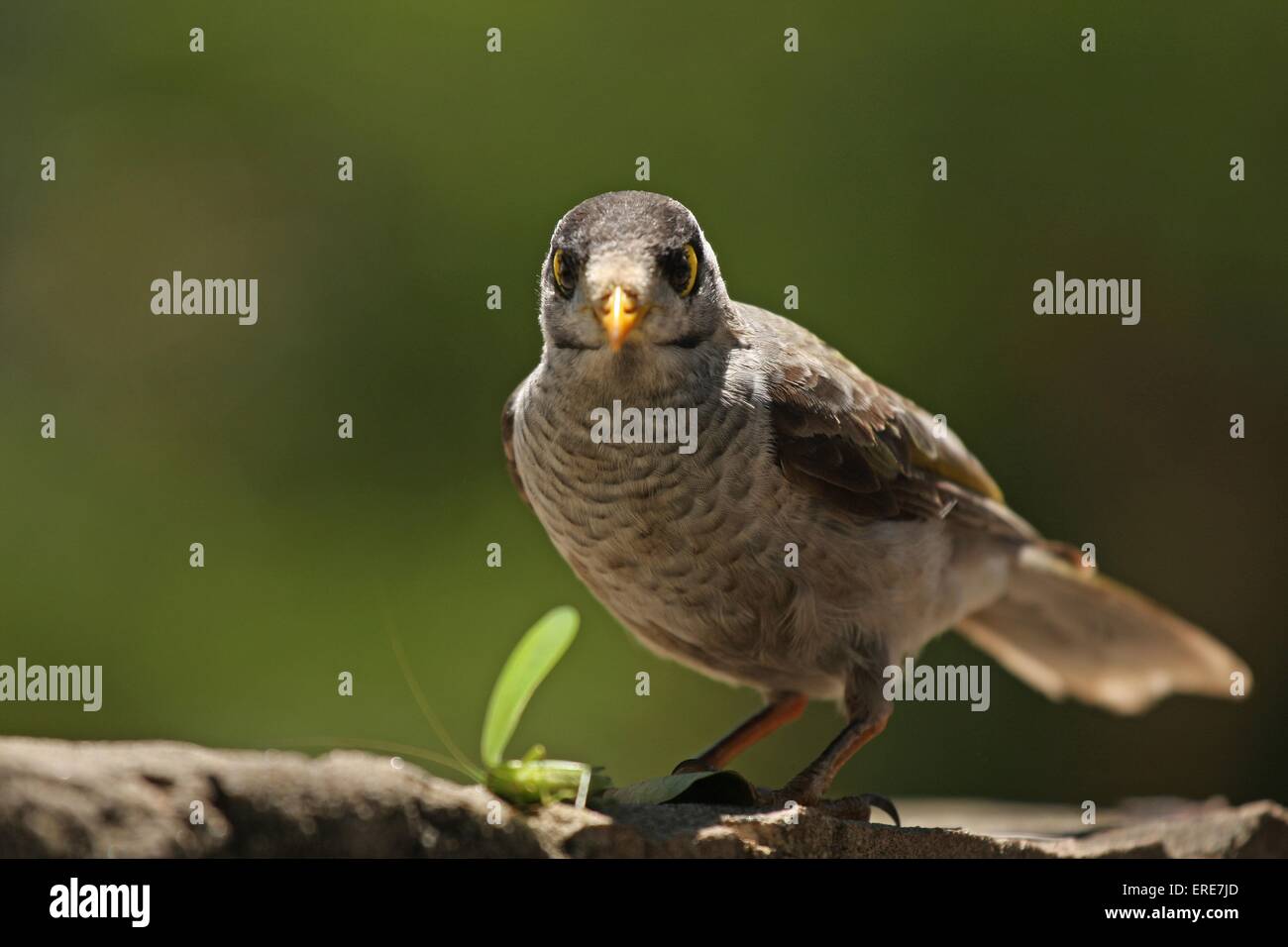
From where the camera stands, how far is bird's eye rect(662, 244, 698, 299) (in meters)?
4.15

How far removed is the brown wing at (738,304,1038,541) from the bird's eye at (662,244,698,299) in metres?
0.47

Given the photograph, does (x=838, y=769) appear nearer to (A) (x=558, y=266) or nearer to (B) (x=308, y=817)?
(A) (x=558, y=266)

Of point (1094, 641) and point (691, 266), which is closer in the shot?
point (691, 266)

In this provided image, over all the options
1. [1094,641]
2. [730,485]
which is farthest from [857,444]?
[1094,641]

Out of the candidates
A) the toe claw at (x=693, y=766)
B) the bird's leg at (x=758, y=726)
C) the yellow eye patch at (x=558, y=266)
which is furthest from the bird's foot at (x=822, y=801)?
the yellow eye patch at (x=558, y=266)

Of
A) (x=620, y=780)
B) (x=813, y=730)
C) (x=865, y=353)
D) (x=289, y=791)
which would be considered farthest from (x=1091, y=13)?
(x=289, y=791)

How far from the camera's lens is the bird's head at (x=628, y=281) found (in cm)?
404

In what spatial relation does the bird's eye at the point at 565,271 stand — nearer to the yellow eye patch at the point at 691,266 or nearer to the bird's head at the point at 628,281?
the bird's head at the point at 628,281

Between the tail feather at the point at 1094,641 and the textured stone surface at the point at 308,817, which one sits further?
the tail feather at the point at 1094,641

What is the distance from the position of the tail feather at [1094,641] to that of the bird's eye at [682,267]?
2.34 m

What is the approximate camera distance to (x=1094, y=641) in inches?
241

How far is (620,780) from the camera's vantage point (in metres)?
7.14

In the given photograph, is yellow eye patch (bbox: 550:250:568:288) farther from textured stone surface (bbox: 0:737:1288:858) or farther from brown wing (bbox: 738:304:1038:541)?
textured stone surface (bbox: 0:737:1288:858)

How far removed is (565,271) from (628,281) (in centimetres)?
30
